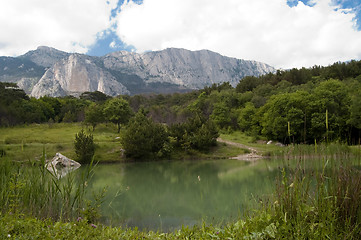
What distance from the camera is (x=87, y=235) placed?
3240 millimetres

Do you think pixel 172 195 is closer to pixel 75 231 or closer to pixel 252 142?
pixel 75 231

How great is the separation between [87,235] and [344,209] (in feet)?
10.1

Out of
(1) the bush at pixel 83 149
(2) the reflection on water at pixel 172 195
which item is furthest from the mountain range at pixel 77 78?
(2) the reflection on water at pixel 172 195

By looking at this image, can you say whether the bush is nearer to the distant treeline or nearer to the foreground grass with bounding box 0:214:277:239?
the distant treeline

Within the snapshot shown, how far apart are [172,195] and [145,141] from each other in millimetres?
13608

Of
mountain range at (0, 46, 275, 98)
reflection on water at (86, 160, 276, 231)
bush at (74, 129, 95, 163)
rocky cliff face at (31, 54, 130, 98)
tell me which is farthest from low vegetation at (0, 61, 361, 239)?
rocky cliff face at (31, 54, 130, 98)

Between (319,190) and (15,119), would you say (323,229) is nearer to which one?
(319,190)

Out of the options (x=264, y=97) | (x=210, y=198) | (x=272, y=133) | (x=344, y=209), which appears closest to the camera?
(x=344, y=209)

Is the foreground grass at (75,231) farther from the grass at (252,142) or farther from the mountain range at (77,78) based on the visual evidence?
the mountain range at (77,78)

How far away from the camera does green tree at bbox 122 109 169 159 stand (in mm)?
26172

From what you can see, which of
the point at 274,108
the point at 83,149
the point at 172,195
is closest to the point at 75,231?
the point at 172,195

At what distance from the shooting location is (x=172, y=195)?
1337cm

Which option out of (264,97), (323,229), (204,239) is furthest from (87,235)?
(264,97)

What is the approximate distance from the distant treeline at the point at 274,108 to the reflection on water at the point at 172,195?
Result: 516 cm
